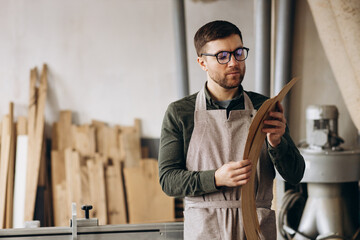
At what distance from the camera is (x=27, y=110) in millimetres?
3926

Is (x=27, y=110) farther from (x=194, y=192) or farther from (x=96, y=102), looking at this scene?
(x=194, y=192)

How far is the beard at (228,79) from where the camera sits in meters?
1.38

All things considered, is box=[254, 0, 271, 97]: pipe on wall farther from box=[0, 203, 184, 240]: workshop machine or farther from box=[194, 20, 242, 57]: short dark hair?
box=[194, 20, 242, 57]: short dark hair

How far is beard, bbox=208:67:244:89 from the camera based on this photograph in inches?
54.4

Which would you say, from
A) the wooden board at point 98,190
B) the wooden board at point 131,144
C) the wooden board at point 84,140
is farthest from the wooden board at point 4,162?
the wooden board at point 131,144

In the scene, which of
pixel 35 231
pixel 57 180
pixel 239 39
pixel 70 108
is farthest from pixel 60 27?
pixel 239 39

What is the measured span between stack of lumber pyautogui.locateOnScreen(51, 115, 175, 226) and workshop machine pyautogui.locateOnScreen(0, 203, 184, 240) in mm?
1904

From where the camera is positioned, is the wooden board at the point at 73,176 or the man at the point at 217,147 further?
the wooden board at the point at 73,176

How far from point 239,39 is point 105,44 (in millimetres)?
2737

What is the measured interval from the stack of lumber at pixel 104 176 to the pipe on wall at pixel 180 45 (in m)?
0.67

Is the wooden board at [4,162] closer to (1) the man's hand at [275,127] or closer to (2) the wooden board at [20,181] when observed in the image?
(2) the wooden board at [20,181]

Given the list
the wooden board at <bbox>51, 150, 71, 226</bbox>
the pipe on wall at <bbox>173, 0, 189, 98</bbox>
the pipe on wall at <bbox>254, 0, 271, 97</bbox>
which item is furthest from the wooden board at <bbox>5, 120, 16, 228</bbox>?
the pipe on wall at <bbox>254, 0, 271, 97</bbox>

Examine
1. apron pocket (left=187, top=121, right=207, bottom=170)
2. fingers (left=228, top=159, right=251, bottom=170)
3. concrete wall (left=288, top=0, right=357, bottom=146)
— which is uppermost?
concrete wall (left=288, top=0, right=357, bottom=146)

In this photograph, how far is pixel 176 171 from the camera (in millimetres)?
1393
